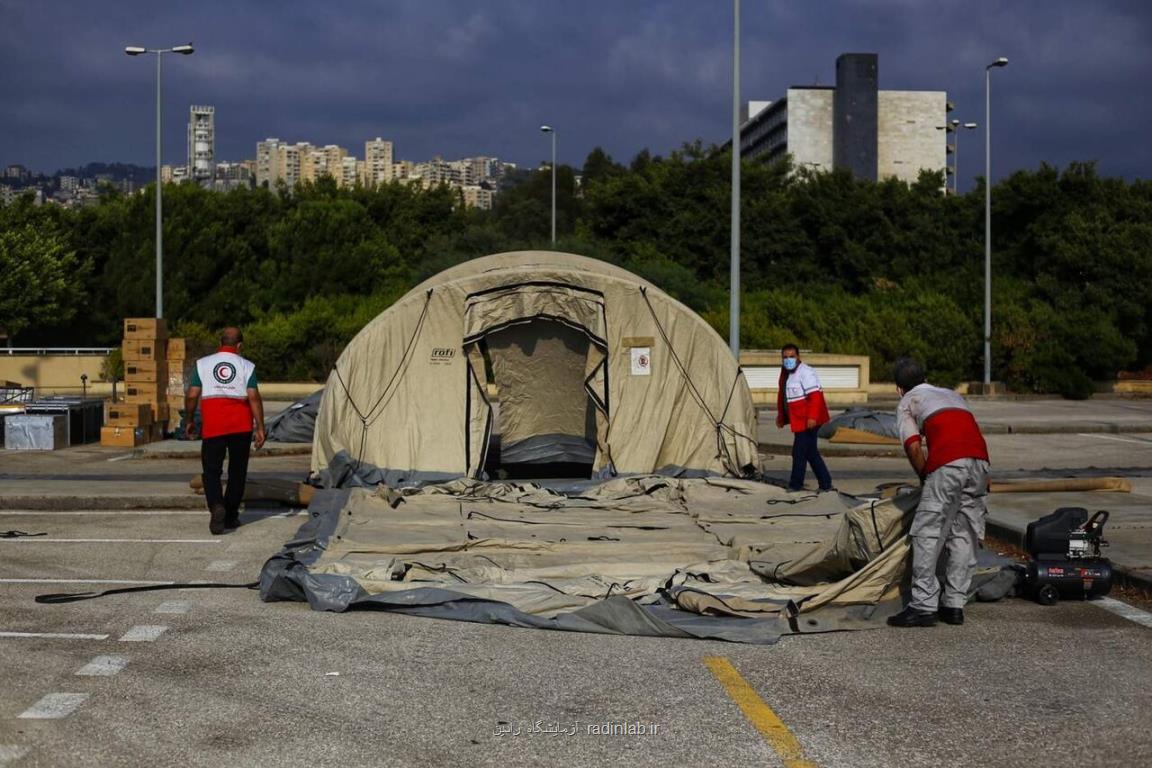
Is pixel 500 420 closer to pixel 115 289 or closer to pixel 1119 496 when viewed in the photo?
pixel 1119 496

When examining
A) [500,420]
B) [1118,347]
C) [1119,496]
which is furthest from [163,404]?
[1118,347]

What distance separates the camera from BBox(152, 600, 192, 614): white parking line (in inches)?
337

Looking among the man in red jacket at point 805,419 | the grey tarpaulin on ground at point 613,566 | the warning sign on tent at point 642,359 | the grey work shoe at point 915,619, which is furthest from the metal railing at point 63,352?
the grey work shoe at point 915,619

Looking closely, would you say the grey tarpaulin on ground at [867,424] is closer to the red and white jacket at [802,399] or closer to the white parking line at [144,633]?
the red and white jacket at [802,399]

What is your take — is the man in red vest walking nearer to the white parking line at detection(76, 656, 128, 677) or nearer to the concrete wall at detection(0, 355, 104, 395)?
the white parking line at detection(76, 656, 128, 677)

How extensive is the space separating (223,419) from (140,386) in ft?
31.6

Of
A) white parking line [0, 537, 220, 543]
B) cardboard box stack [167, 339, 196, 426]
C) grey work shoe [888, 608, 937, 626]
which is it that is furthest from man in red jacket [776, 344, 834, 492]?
cardboard box stack [167, 339, 196, 426]

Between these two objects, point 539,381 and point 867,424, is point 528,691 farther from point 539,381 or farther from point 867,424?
point 867,424

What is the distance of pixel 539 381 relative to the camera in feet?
54.5

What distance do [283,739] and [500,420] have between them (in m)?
11.1

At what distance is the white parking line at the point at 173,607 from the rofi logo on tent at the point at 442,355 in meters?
6.99

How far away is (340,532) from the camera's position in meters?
10.9

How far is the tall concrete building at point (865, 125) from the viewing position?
9225cm

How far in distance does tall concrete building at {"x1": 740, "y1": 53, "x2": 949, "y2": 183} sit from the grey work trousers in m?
85.4
